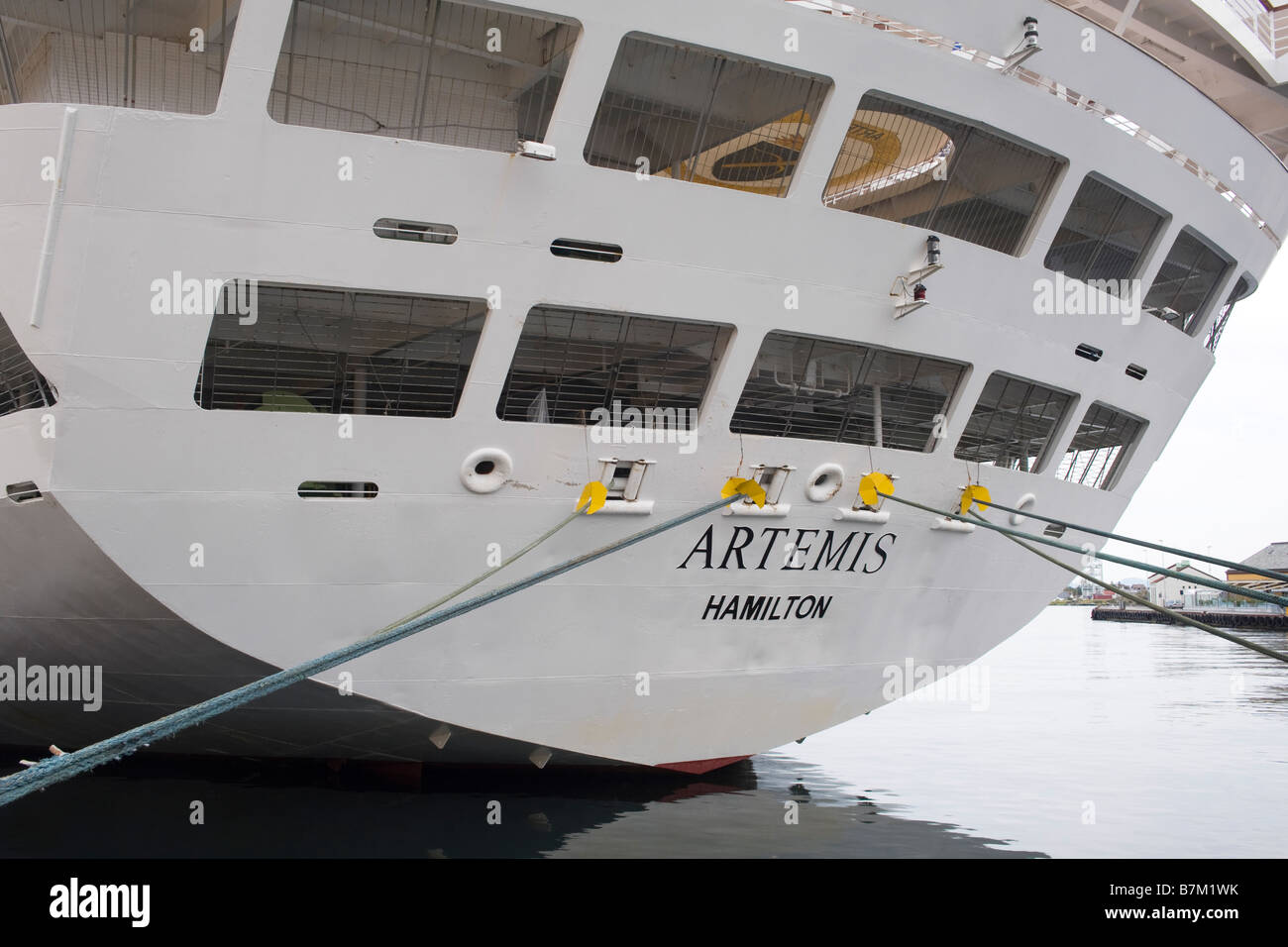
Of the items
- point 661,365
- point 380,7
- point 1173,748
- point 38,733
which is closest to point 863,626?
point 661,365

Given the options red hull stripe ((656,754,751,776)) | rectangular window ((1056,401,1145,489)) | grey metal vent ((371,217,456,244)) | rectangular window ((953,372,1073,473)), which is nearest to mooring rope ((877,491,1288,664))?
rectangular window ((953,372,1073,473))

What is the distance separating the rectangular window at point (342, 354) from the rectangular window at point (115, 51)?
1712 millimetres

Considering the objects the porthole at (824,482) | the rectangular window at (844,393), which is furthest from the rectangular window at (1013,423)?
the porthole at (824,482)

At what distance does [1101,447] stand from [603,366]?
6504mm

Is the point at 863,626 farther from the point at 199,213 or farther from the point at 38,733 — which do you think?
the point at 38,733

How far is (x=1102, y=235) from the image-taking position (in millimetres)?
10172

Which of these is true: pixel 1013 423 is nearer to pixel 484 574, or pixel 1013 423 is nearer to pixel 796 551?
pixel 796 551

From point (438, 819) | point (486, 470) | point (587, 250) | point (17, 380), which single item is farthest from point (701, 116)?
point (438, 819)

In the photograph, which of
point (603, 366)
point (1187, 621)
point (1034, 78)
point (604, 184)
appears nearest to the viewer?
point (1187, 621)

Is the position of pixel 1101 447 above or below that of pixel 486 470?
above

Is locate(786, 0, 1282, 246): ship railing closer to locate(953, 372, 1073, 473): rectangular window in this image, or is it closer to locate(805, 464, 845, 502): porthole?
locate(953, 372, 1073, 473): rectangular window

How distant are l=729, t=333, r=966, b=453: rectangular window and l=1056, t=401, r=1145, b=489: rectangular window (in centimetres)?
243

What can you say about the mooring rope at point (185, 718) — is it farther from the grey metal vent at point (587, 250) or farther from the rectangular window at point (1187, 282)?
the rectangular window at point (1187, 282)

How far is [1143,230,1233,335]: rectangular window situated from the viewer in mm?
11078
